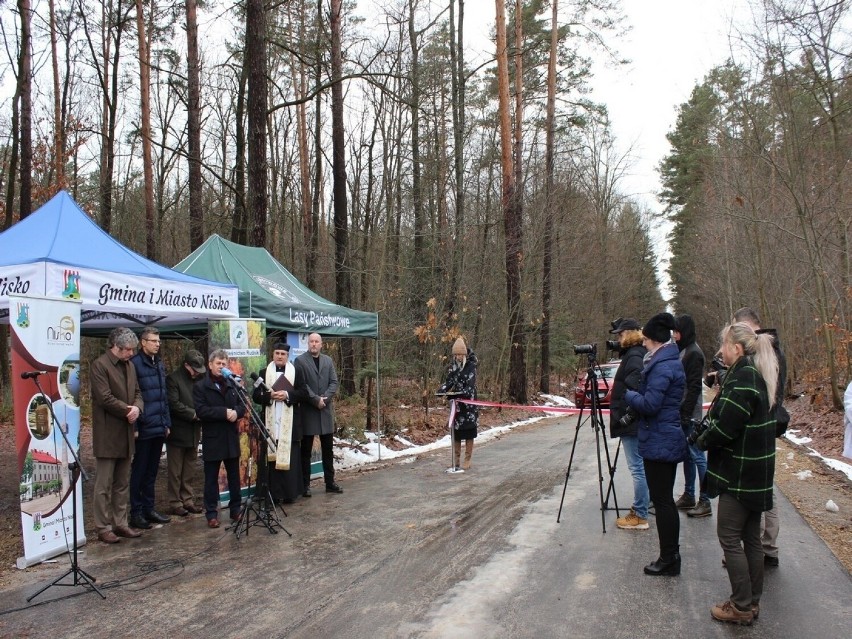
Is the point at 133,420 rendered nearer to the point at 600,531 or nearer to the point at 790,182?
the point at 600,531

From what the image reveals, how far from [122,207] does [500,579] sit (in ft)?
72.0

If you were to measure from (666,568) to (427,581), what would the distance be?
1786 mm

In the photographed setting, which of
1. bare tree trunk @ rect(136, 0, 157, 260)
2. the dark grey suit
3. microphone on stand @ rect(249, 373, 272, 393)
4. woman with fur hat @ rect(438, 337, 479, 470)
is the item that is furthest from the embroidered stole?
bare tree trunk @ rect(136, 0, 157, 260)

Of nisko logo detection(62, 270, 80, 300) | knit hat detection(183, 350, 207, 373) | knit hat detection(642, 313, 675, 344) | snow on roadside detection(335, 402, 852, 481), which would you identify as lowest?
snow on roadside detection(335, 402, 852, 481)

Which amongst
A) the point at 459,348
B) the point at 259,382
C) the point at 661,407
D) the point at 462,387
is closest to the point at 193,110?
the point at 459,348

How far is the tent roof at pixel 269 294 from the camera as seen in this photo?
25.9ft

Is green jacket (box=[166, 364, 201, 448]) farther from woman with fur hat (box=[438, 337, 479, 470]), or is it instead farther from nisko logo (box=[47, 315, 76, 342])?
woman with fur hat (box=[438, 337, 479, 470])

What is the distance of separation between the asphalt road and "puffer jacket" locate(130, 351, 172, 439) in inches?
39.7

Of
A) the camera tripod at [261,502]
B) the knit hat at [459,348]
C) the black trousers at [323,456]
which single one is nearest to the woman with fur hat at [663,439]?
the camera tripod at [261,502]

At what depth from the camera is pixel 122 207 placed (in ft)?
Answer: 72.7

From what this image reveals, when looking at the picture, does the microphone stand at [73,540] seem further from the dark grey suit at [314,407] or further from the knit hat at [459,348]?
the knit hat at [459,348]

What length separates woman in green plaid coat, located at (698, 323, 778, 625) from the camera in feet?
12.2

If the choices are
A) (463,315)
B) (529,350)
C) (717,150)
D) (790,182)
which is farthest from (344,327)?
(529,350)

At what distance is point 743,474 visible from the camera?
3.74 meters
